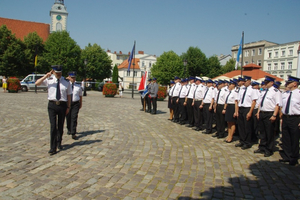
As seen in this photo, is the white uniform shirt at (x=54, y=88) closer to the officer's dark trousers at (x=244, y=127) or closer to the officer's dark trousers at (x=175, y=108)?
the officer's dark trousers at (x=244, y=127)

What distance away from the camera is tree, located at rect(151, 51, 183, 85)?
227ft

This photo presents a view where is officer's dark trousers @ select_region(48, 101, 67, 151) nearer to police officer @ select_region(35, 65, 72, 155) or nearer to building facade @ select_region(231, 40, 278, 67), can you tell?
police officer @ select_region(35, 65, 72, 155)

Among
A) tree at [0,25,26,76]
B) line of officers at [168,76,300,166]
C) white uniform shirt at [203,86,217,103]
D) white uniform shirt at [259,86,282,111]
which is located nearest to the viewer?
line of officers at [168,76,300,166]

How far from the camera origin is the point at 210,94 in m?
9.19

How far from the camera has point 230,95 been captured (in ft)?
26.0

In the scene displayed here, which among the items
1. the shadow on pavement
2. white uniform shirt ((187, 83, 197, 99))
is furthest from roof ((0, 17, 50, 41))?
the shadow on pavement

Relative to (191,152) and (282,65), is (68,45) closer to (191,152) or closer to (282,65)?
(191,152)

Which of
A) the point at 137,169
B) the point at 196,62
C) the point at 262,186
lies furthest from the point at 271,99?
the point at 196,62

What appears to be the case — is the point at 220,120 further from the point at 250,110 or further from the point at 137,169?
the point at 137,169

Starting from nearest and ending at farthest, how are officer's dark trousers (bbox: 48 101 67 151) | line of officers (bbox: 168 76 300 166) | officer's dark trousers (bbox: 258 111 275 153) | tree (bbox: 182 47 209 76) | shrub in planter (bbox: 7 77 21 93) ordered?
line of officers (bbox: 168 76 300 166) < officer's dark trousers (bbox: 48 101 67 151) < officer's dark trousers (bbox: 258 111 275 153) < shrub in planter (bbox: 7 77 21 93) < tree (bbox: 182 47 209 76)

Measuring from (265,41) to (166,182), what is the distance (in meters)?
80.7

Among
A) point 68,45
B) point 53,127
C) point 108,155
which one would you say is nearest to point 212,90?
point 108,155

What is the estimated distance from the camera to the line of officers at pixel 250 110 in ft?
19.3

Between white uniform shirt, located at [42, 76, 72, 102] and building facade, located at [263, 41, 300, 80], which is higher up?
building facade, located at [263, 41, 300, 80]
